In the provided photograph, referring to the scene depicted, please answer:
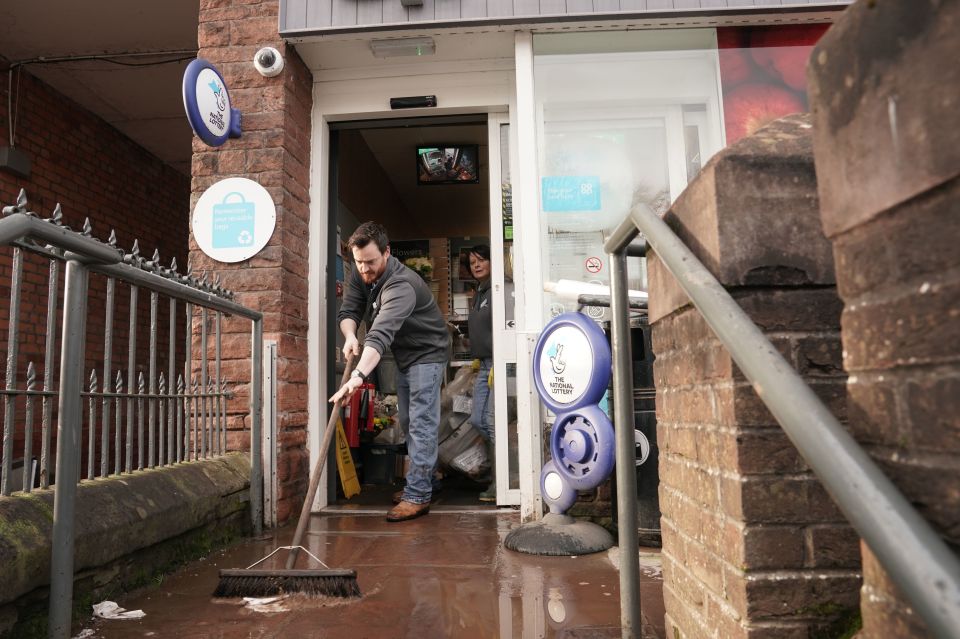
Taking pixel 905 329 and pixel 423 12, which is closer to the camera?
pixel 905 329

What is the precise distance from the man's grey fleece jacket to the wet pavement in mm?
1339

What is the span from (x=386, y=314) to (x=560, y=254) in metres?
1.23

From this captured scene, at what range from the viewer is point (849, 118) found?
3.19 ft

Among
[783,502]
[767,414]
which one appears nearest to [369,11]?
[767,414]

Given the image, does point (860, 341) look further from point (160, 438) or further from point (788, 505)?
point (160, 438)

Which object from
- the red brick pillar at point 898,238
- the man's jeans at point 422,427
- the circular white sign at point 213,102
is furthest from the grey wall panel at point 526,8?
the red brick pillar at point 898,238

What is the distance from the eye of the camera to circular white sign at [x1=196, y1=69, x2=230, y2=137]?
3732mm

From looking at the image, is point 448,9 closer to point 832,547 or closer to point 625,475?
point 625,475

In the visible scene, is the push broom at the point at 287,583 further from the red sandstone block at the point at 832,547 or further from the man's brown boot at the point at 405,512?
the red sandstone block at the point at 832,547

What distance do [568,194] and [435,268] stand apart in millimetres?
4453

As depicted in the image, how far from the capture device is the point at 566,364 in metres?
3.22

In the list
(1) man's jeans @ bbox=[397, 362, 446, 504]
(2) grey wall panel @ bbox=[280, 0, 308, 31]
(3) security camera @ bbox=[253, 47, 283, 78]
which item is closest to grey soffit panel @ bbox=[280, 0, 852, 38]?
(2) grey wall panel @ bbox=[280, 0, 308, 31]

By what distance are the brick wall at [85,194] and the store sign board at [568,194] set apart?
284cm

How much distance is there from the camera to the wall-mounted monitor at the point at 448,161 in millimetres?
6902
